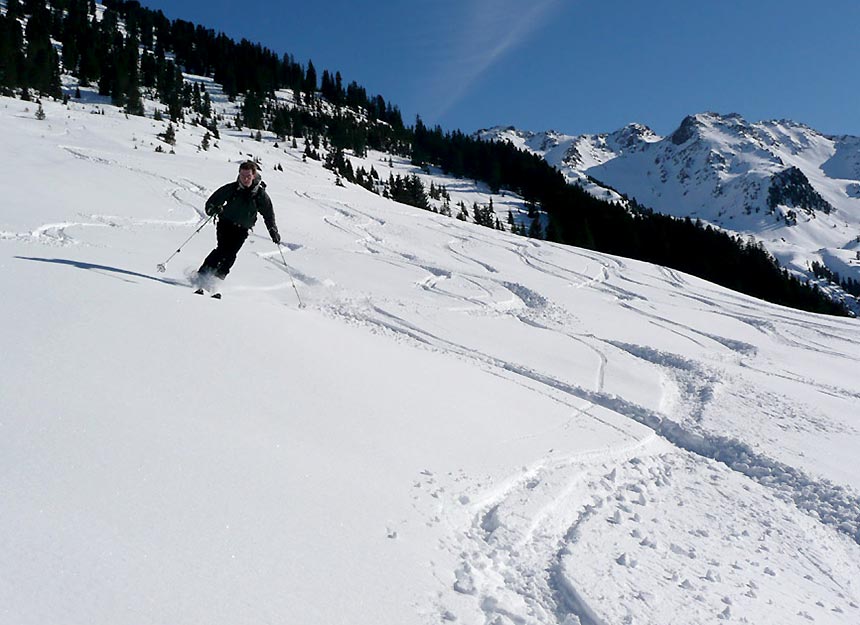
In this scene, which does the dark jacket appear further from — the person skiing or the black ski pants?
the black ski pants

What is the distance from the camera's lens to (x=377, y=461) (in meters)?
3.82

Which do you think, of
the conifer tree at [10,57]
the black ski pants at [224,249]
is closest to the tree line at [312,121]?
the conifer tree at [10,57]

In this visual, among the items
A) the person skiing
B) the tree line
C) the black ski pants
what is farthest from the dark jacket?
the tree line

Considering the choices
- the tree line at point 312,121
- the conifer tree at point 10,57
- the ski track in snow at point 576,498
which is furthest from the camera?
the tree line at point 312,121

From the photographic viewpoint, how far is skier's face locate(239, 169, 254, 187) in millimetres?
7426

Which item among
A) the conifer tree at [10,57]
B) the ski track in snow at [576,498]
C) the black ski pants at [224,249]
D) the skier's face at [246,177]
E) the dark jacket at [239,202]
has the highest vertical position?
the conifer tree at [10,57]

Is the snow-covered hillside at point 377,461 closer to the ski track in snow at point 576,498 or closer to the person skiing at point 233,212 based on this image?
the ski track in snow at point 576,498

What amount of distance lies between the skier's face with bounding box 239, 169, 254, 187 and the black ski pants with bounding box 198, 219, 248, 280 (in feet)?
1.97

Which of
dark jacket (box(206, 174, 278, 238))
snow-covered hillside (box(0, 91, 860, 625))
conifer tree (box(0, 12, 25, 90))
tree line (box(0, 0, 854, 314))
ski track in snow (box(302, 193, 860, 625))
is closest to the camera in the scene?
snow-covered hillside (box(0, 91, 860, 625))

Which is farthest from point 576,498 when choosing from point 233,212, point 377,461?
point 233,212

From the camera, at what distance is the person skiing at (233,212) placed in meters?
7.41

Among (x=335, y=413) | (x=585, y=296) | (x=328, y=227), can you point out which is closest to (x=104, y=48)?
(x=328, y=227)

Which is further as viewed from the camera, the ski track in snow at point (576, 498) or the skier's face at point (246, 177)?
the skier's face at point (246, 177)

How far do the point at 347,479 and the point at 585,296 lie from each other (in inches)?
450
